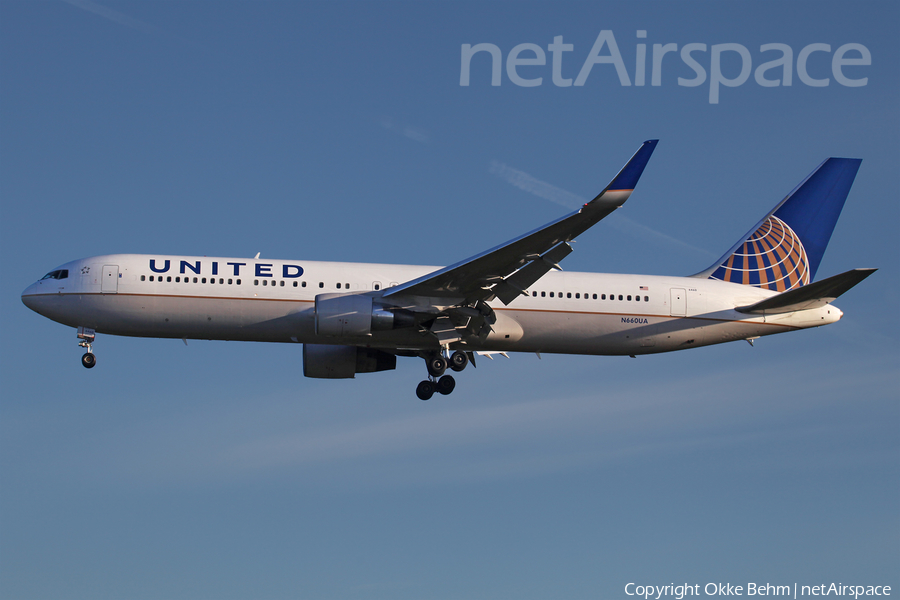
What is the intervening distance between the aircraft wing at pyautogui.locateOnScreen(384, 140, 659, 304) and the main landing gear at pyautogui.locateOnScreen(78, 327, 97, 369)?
10.3 m

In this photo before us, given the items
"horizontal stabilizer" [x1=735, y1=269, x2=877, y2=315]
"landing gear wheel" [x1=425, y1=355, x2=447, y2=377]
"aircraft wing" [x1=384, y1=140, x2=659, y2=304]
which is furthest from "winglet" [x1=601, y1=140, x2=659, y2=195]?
"landing gear wheel" [x1=425, y1=355, x2=447, y2=377]

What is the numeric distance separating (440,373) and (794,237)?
1553 cm

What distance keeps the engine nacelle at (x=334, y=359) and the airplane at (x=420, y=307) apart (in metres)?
0.04

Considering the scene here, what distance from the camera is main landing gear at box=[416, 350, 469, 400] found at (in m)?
32.6

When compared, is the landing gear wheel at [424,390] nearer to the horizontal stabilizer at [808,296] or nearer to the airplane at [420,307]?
the airplane at [420,307]

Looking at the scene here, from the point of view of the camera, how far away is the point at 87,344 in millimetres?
31875

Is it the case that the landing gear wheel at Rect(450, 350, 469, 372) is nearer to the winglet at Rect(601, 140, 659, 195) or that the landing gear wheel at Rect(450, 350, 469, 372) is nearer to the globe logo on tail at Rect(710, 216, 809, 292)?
the globe logo on tail at Rect(710, 216, 809, 292)

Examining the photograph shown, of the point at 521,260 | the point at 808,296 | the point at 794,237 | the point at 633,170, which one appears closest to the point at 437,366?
the point at 521,260

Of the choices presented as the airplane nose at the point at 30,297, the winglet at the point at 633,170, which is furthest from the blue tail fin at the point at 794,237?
the airplane nose at the point at 30,297

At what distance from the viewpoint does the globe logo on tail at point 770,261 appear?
116 ft

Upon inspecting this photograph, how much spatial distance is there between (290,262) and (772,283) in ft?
58.8

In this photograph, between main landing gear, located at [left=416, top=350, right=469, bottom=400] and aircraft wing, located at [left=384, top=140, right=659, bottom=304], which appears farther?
main landing gear, located at [left=416, top=350, right=469, bottom=400]


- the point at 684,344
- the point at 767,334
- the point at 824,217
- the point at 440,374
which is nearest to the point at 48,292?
the point at 440,374

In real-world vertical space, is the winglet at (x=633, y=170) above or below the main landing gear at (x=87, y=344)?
above
